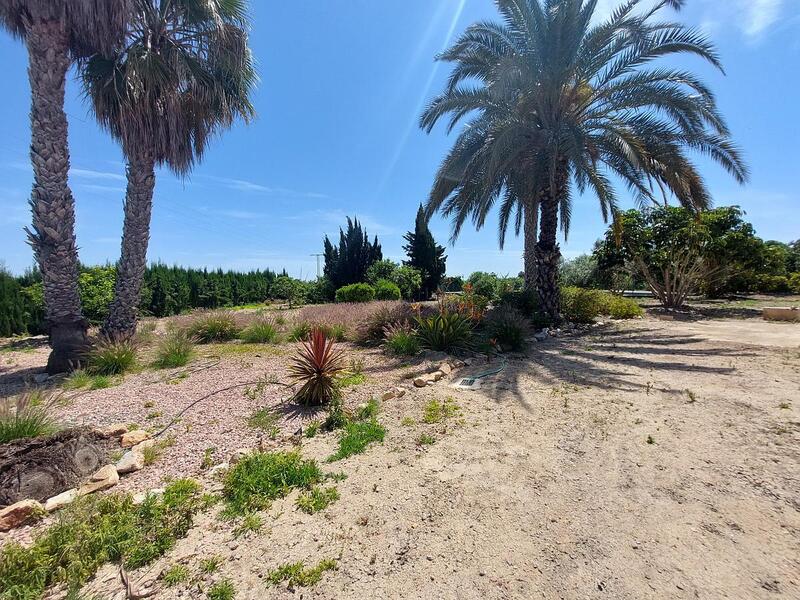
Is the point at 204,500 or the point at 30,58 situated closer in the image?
the point at 204,500

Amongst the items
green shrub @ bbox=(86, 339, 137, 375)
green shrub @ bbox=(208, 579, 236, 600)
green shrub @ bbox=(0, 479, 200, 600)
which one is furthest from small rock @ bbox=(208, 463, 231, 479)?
green shrub @ bbox=(86, 339, 137, 375)

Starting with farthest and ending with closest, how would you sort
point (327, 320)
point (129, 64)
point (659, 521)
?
point (327, 320) → point (129, 64) → point (659, 521)

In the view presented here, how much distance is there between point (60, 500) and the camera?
2.36 metres

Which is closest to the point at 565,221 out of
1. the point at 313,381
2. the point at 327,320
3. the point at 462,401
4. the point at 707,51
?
the point at 707,51

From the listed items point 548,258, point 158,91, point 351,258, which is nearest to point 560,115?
point 548,258

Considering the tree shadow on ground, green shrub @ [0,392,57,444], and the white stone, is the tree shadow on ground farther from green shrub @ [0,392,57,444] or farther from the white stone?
green shrub @ [0,392,57,444]

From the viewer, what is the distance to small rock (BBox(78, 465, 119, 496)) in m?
2.51

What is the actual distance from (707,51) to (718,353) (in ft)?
21.2

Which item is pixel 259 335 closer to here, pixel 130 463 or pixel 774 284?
pixel 130 463

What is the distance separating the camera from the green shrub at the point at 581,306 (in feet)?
33.1

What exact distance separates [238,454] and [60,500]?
1141 millimetres

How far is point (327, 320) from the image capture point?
8.76m

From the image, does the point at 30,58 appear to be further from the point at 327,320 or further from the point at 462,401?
the point at 462,401

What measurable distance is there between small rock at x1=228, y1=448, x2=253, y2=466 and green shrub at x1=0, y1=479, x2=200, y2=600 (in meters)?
0.48
